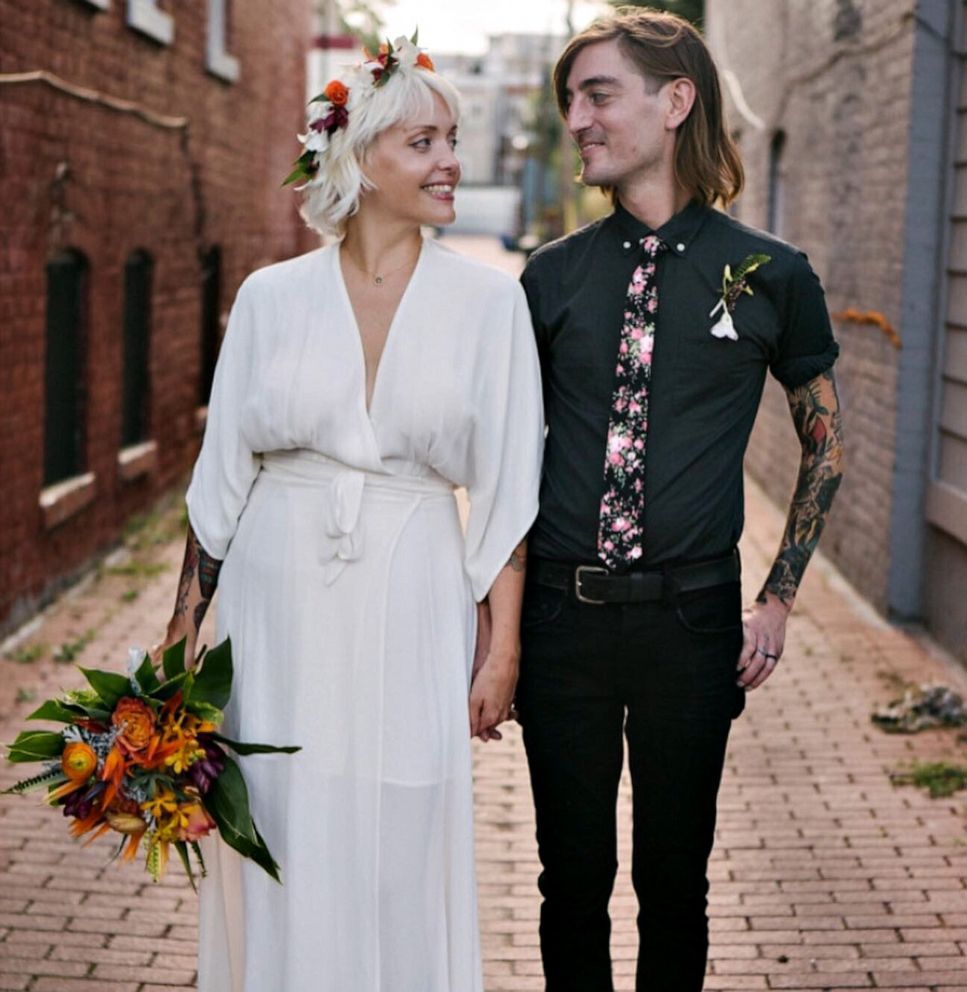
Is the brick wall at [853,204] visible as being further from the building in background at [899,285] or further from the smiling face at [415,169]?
the smiling face at [415,169]

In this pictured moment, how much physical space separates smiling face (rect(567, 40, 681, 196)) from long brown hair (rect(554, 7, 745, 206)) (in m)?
0.02

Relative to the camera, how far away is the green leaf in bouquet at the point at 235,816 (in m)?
3.54

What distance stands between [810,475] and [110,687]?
1502 millimetres

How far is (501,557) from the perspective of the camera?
3615mm

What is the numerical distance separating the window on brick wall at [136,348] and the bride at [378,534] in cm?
844

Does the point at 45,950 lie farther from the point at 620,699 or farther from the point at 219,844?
the point at 620,699

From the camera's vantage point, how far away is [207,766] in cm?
352

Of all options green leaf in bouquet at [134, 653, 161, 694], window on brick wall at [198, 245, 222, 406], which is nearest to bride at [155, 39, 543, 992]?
green leaf in bouquet at [134, 653, 161, 694]

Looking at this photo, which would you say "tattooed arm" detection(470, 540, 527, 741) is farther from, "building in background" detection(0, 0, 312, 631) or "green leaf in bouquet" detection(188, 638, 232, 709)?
"building in background" detection(0, 0, 312, 631)

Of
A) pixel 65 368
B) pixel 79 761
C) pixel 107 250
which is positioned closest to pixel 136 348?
pixel 107 250

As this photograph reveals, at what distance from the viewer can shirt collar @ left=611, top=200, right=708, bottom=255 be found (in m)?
3.71

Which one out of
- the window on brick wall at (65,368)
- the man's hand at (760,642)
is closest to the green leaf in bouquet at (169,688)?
the man's hand at (760,642)

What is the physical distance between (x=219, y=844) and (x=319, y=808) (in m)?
0.27

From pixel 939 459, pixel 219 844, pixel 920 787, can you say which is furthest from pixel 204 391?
pixel 219 844
